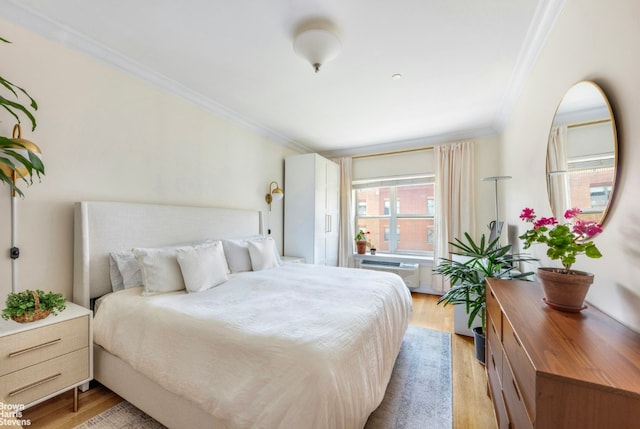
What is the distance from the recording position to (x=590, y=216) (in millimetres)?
1213

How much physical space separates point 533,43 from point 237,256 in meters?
3.10

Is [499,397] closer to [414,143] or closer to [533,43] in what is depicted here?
[533,43]

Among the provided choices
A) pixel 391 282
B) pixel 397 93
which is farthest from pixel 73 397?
pixel 397 93

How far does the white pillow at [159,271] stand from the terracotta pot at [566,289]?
231 cm

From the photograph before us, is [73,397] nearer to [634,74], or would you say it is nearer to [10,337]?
[10,337]

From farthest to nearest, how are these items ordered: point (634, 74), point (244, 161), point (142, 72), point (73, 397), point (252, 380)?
point (244, 161), point (142, 72), point (73, 397), point (252, 380), point (634, 74)

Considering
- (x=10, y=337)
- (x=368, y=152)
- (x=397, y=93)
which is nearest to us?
(x=10, y=337)

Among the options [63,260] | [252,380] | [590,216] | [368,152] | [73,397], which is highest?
[368,152]

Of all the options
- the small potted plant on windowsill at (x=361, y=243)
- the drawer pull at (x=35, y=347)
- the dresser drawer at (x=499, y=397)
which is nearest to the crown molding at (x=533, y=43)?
the dresser drawer at (x=499, y=397)

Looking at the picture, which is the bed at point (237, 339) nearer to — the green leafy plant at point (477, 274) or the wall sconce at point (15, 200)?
the wall sconce at point (15, 200)

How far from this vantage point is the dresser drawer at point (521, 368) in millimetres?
754

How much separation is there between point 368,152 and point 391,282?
2.96 meters

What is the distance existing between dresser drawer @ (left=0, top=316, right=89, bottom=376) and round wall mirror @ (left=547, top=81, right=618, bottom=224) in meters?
2.89

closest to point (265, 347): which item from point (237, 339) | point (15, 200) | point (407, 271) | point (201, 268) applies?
point (237, 339)
